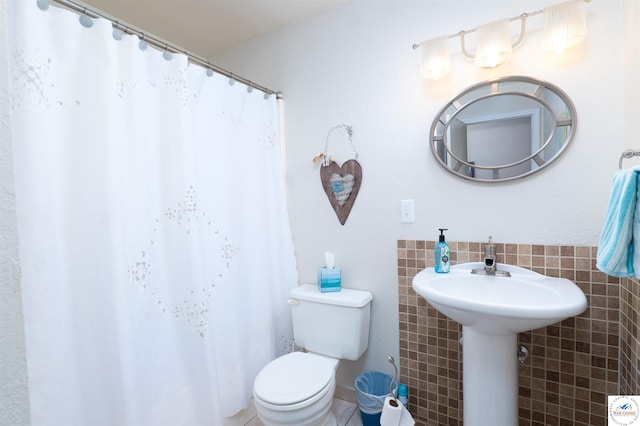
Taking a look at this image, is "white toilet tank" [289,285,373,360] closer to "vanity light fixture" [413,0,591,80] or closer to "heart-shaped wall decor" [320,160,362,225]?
"heart-shaped wall decor" [320,160,362,225]

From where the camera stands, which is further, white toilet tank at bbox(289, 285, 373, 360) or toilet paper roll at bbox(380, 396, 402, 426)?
white toilet tank at bbox(289, 285, 373, 360)

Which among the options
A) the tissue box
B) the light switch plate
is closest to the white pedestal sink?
the light switch plate

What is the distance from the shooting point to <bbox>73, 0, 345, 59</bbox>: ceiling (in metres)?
Result: 1.66

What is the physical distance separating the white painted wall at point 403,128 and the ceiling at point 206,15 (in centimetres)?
9

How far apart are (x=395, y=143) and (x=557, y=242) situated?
2.83 ft

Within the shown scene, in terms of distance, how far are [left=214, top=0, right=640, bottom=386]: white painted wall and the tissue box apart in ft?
0.31

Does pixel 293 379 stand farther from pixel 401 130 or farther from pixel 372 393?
pixel 401 130

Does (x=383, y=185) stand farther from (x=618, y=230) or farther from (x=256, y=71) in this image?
(x=256, y=71)

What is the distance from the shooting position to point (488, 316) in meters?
0.93

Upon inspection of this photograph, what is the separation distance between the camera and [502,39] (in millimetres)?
1229

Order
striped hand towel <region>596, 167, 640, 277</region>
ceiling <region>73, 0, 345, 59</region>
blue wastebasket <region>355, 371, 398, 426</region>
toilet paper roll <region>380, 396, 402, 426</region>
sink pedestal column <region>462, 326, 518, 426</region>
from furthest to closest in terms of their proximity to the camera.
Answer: ceiling <region>73, 0, 345, 59</region> < blue wastebasket <region>355, 371, 398, 426</region> < toilet paper roll <region>380, 396, 402, 426</region> < sink pedestal column <region>462, 326, 518, 426</region> < striped hand towel <region>596, 167, 640, 277</region>

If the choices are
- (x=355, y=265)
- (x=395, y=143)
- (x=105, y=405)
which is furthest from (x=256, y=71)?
(x=105, y=405)

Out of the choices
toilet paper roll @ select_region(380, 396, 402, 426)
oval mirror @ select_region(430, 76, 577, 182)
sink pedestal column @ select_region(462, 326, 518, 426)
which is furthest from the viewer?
toilet paper roll @ select_region(380, 396, 402, 426)

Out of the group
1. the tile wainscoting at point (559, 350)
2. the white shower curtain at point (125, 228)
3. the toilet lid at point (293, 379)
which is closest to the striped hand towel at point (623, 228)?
the tile wainscoting at point (559, 350)
